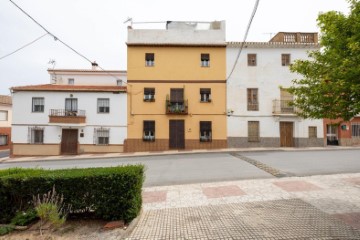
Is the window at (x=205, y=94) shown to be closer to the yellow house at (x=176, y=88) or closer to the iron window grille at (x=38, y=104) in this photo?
the yellow house at (x=176, y=88)

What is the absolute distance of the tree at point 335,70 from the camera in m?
4.23

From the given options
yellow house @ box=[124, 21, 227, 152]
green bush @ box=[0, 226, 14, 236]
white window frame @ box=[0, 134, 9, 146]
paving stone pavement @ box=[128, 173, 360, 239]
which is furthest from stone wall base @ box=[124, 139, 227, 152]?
white window frame @ box=[0, 134, 9, 146]

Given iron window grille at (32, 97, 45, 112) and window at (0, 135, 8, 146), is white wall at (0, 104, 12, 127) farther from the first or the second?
iron window grille at (32, 97, 45, 112)

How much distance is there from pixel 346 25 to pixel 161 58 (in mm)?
16805

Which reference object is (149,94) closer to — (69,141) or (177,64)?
(177,64)

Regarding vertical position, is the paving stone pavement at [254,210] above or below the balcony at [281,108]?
below

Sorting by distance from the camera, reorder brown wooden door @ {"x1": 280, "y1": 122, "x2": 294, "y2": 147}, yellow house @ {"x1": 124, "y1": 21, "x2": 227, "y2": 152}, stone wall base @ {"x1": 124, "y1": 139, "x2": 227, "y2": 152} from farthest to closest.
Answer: brown wooden door @ {"x1": 280, "y1": 122, "x2": 294, "y2": 147} → yellow house @ {"x1": 124, "y1": 21, "x2": 227, "y2": 152} → stone wall base @ {"x1": 124, "y1": 139, "x2": 227, "y2": 152}

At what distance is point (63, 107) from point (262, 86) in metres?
19.2

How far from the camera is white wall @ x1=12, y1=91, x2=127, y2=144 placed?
749 inches

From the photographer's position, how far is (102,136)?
63.7 feet

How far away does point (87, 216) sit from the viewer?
15.9 ft

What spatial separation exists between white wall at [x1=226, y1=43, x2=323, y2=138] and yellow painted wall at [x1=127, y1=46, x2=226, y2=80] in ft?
3.78

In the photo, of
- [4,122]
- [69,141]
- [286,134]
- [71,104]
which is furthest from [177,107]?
[4,122]

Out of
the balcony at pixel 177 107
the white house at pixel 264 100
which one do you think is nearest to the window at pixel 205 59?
the white house at pixel 264 100
